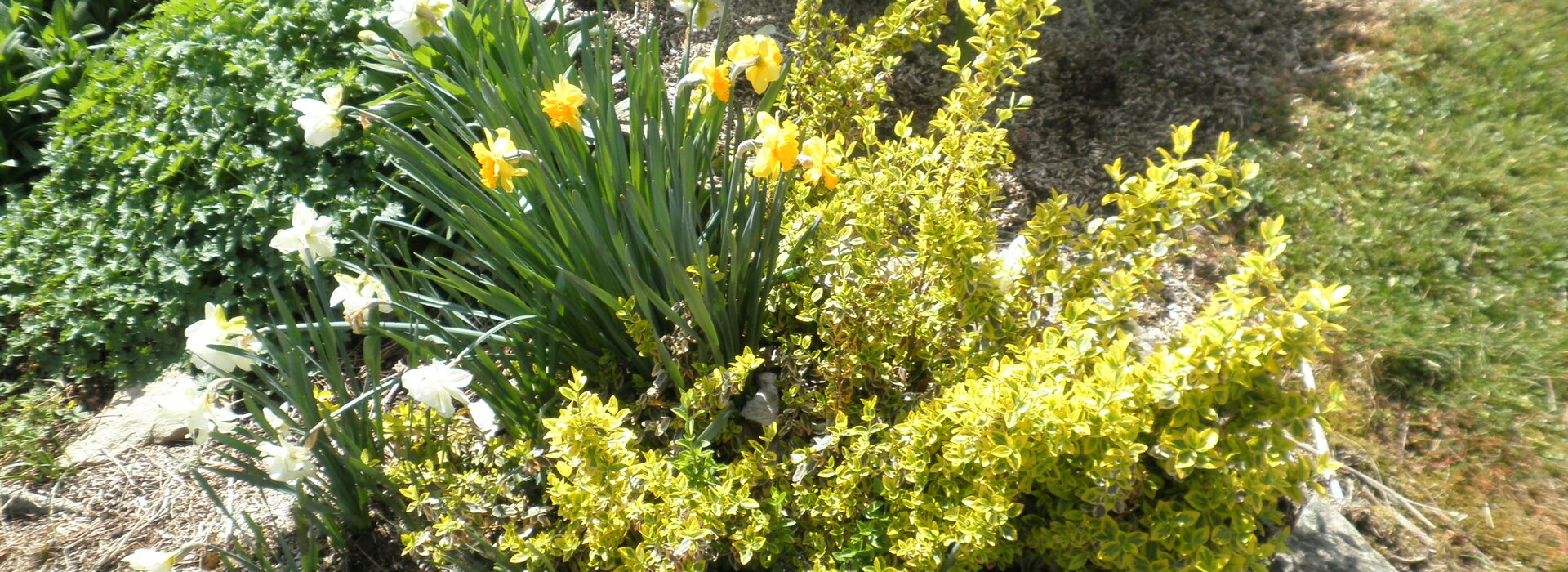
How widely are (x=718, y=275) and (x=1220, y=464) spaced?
1.04 m

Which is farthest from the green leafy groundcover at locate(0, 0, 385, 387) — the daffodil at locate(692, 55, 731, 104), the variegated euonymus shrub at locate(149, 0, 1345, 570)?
the daffodil at locate(692, 55, 731, 104)

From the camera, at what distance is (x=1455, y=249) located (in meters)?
2.64

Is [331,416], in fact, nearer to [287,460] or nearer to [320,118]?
[287,460]

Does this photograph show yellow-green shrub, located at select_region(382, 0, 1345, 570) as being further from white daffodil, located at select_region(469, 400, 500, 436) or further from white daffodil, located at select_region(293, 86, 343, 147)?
white daffodil, located at select_region(293, 86, 343, 147)

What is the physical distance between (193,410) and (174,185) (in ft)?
4.44

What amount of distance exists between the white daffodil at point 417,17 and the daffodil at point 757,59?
666 mm

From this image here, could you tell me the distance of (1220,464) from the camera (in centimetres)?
150

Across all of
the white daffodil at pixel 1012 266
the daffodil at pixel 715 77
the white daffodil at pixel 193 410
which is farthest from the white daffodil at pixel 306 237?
the white daffodil at pixel 1012 266

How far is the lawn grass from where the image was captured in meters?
2.24

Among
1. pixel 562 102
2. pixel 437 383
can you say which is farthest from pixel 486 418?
pixel 562 102

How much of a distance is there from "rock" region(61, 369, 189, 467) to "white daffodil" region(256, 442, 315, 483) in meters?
1.08

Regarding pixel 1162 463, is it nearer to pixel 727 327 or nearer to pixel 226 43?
pixel 727 327

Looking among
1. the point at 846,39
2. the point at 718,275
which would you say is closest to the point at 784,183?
the point at 718,275

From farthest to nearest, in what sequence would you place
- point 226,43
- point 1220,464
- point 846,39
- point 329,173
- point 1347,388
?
point 846,39 → point 226,43 → point 329,173 → point 1347,388 → point 1220,464
